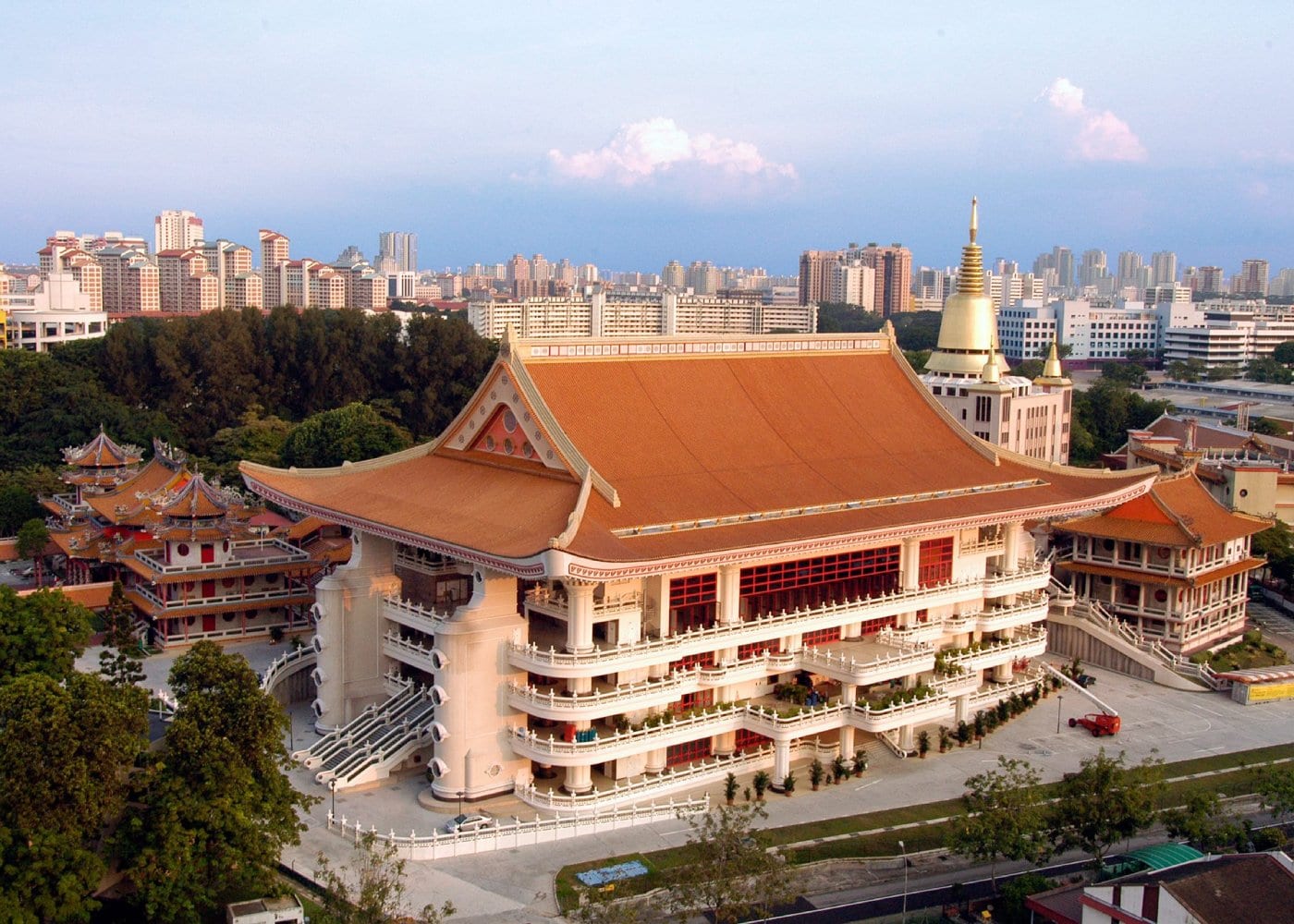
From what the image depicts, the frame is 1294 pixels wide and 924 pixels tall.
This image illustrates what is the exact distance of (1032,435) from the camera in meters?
53.9

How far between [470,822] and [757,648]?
23.8 feet

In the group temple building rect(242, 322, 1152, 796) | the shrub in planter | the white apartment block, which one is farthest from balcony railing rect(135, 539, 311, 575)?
the white apartment block

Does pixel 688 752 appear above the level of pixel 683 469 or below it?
below

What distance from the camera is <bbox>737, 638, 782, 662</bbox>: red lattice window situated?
2902 cm

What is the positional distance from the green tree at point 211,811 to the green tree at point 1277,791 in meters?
16.4

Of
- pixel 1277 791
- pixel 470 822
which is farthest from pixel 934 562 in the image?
pixel 470 822

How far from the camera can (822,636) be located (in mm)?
30438

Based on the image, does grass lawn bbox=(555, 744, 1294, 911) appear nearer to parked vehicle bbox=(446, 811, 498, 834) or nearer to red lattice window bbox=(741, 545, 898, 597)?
parked vehicle bbox=(446, 811, 498, 834)

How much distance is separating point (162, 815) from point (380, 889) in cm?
377

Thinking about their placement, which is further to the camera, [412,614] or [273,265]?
[273,265]

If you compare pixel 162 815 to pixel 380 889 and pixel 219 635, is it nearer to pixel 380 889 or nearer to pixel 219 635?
pixel 380 889

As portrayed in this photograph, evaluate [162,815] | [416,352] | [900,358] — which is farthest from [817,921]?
[416,352]

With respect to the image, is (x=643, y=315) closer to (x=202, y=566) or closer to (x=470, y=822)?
(x=202, y=566)

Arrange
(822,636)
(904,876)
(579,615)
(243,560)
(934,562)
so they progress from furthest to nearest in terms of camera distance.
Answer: (243,560) < (934,562) < (822,636) < (579,615) < (904,876)
